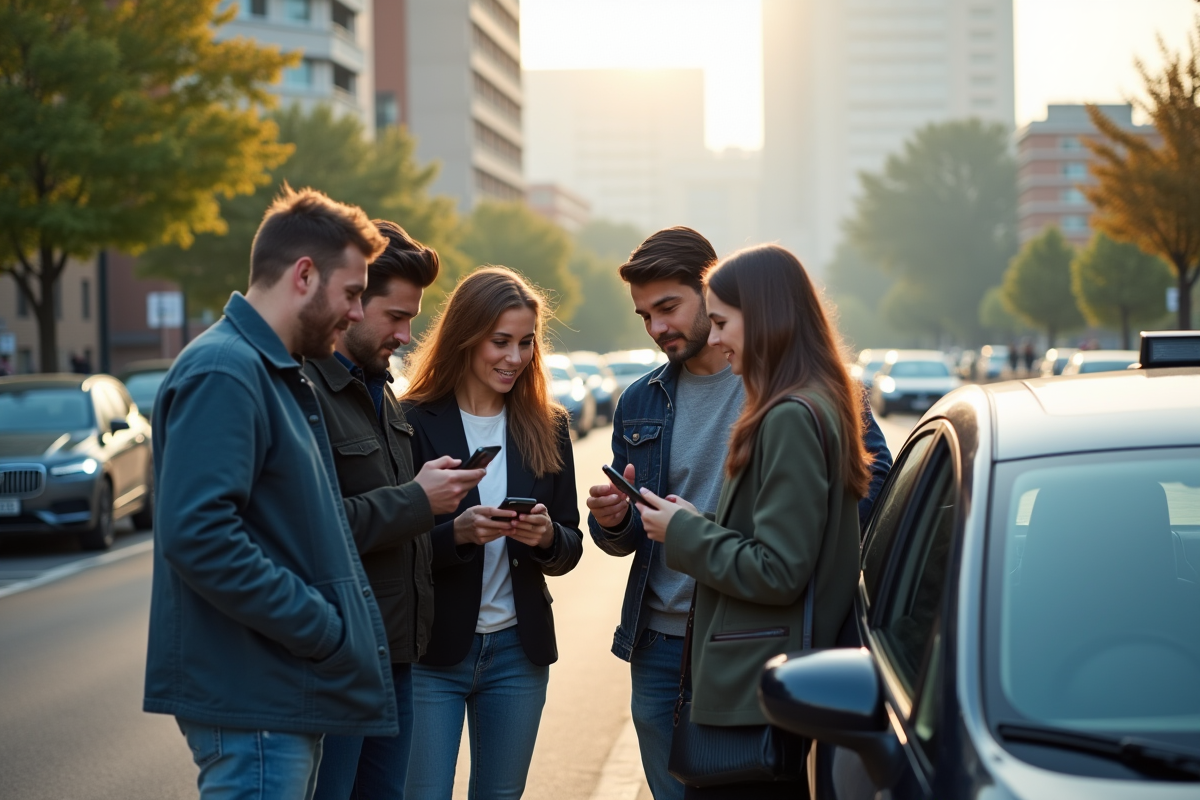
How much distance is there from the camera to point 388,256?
141 inches

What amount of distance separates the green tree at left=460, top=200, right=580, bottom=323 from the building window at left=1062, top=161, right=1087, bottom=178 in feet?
223

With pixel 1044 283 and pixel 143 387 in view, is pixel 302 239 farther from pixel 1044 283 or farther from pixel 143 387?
pixel 1044 283

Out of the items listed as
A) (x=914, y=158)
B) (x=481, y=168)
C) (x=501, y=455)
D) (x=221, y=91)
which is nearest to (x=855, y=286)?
(x=914, y=158)

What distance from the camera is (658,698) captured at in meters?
3.69

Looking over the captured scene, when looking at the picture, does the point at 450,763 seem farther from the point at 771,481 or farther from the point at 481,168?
the point at 481,168

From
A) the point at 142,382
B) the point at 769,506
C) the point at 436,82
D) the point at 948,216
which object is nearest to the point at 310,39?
the point at 436,82

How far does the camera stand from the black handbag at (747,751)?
2.92m

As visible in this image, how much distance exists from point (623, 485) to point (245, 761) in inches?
43.3

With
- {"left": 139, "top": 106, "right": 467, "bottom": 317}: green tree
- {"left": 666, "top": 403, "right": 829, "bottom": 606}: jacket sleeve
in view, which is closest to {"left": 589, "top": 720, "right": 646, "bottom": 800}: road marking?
{"left": 666, "top": 403, "right": 829, "bottom": 606}: jacket sleeve

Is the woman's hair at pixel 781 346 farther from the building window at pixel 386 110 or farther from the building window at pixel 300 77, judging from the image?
the building window at pixel 386 110

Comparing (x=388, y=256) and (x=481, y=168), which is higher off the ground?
(x=481, y=168)

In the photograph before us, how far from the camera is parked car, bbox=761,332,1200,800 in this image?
203cm

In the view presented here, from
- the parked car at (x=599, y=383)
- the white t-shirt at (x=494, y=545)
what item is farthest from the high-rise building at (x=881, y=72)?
the white t-shirt at (x=494, y=545)

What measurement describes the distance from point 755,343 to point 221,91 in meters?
23.1
